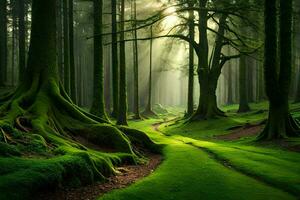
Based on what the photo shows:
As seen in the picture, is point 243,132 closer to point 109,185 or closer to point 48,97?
point 48,97

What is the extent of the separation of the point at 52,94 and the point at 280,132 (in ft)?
35.9

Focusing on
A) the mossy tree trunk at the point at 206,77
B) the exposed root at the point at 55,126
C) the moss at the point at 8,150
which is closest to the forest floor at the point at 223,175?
the exposed root at the point at 55,126

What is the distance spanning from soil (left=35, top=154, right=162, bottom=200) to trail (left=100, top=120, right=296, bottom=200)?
1.27 feet

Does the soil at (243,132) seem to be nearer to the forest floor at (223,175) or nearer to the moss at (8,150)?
the forest floor at (223,175)

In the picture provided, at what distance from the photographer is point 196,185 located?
10336 millimetres

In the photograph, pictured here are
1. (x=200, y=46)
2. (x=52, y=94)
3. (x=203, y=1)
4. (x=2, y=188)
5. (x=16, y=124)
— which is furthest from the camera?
(x=200, y=46)

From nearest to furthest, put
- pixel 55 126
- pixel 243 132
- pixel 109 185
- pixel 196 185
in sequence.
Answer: pixel 109 185, pixel 196 185, pixel 55 126, pixel 243 132

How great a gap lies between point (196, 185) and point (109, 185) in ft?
7.76

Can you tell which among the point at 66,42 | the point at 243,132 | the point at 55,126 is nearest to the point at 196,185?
the point at 55,126

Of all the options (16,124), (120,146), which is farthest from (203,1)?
(16,124)

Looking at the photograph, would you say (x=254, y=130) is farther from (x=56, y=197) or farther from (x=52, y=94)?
(x=56, y=197)

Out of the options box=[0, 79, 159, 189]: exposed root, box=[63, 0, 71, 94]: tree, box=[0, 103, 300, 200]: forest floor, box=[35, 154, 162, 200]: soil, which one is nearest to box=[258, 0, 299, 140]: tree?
box=[0, 103, 300, 200]: forest floor

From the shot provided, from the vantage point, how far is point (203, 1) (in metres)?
29.3

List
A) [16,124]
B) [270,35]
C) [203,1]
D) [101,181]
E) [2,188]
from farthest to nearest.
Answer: [203,1] < [270,35] < [16,124] < [101,181] < [2,188]
